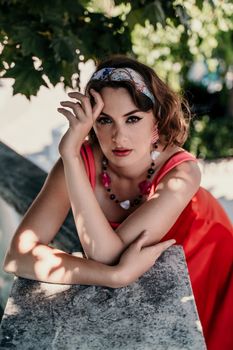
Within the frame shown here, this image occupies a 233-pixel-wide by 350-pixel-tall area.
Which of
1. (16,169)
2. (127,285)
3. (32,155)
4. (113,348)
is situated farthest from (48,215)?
(32,155)

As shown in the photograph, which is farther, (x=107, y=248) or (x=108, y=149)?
(x=108, y=149)

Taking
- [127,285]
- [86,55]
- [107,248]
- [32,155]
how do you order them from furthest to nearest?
1. [32,155]
2. [86,55]
3. [107,248]
4. [127,285]

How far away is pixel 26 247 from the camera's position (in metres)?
2.38

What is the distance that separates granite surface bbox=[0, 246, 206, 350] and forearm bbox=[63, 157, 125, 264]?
205 mm

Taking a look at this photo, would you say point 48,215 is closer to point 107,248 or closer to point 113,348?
point 107,248

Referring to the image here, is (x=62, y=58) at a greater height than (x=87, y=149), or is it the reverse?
(x=62, y=58)

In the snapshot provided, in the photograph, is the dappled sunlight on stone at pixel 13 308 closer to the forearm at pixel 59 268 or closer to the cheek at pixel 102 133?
the forearm at pixel 59 268

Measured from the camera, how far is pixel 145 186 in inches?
108

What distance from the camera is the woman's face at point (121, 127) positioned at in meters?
2.46

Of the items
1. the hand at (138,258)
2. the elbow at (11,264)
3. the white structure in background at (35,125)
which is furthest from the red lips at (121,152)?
the white structure in background at (35,125)

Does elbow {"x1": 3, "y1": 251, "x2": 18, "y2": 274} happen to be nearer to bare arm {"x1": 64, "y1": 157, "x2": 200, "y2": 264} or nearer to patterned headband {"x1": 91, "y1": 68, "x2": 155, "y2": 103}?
bare arm {"x1": 64, "y1": 157, "x2": 200, "y2": 264}

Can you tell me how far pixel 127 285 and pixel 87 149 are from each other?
948 millimetres

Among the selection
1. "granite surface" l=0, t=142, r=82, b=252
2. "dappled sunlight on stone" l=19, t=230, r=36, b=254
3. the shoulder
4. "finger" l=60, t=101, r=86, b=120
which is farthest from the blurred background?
"dappled sunlight on stone" l=19, t=230, r=36, b=254

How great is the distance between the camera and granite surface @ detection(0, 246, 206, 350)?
1684 mm
